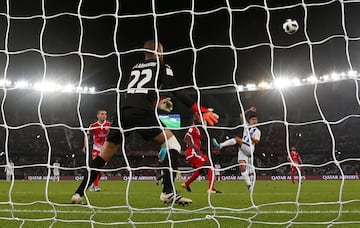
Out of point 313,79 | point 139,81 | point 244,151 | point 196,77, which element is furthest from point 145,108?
point 196,77

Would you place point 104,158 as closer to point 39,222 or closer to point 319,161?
point 39,222

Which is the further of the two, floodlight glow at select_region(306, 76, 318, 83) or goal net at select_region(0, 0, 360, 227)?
goal net at select_region(0, 0, 360, 227)

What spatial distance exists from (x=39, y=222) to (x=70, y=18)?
17.0m

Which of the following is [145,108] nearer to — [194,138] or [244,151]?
[194,138]

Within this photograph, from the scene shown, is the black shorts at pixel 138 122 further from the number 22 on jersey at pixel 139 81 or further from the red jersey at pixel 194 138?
the red jersey at pixel 194 138

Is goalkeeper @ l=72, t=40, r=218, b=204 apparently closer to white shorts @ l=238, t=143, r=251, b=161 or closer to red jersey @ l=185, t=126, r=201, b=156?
red jersey @ l=185, t=126, r=201, b=156

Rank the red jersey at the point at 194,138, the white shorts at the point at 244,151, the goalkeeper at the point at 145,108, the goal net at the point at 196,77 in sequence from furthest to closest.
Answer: the goal net at the point at 196,77 → the white shorts at the point at 244,151 → the red jersey at the point at 194,138 → the goalkeeper at the point at 145,108

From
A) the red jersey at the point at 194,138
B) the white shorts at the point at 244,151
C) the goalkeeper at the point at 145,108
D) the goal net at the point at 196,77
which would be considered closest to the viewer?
the goalkeeper at the point at 145,108

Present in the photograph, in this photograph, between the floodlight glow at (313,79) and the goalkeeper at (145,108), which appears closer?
the floodlight glow at (313,79)

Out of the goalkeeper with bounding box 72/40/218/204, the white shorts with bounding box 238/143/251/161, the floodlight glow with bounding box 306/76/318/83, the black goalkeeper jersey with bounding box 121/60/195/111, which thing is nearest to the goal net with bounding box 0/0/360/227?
the floodlight glow with bounding box 306/76/318/83

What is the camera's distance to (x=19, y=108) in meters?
35.0

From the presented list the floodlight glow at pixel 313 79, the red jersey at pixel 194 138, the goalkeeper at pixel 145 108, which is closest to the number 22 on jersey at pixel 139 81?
the goalkeeper at pixel 145 108

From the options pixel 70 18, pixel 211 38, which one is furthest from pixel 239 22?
pixel 70 18

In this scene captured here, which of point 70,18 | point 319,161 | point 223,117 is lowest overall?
point 319,161
